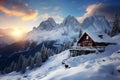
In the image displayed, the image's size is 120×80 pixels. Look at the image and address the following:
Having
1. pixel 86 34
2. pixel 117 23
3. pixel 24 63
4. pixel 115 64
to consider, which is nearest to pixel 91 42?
pixel 86 34

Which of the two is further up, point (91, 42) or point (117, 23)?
point (117, 23)

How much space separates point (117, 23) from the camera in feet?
280

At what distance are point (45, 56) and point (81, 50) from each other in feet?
147

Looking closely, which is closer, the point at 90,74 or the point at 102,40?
the point at 90,74

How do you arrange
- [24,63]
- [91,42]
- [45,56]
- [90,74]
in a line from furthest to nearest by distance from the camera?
1. [24,63]
2. [45,56]
3. [91,42]
4. [90,74]

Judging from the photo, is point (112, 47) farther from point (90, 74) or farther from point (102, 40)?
point (90, 74)

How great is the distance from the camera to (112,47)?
49.0 metres

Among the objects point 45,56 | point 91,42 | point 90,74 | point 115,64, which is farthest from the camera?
point 45,56

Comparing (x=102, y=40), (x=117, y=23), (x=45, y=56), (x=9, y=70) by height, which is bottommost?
(x=9, y=70)

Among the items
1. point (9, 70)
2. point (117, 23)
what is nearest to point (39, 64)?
point (9, 70)

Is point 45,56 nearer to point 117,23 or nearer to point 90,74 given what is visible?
point 117,23

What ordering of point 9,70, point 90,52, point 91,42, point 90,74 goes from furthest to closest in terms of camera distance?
point 9,70 → point 91,42 → point 90,52 → point 90,74

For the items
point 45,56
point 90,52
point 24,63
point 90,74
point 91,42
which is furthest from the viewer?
point 24,63

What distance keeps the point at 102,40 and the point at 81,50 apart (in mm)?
9556
